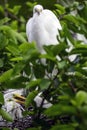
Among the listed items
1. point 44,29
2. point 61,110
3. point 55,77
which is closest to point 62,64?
point 55,77

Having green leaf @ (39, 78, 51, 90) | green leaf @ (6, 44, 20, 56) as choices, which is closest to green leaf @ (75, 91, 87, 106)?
green leaf @ (39, 78, 51, 90)

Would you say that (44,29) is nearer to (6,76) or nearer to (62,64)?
(6,76)

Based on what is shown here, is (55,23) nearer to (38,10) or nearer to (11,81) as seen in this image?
(38,10)

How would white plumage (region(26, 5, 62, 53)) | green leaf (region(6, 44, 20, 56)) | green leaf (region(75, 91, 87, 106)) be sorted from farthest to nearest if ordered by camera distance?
1. white plumage (region(26, 5, 62, 53))
2. green leaf (region(6, 44, 20, 56))
3. green leaf (region(75, 91, 87, 106))

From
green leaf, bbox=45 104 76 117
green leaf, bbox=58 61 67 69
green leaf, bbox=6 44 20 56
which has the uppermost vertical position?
green leaf, bbox=6 44 20 56

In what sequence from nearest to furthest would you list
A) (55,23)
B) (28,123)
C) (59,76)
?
(59,76), (28,123), (55,23)

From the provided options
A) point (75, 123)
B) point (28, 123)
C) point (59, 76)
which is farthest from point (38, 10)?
point (75, 123)

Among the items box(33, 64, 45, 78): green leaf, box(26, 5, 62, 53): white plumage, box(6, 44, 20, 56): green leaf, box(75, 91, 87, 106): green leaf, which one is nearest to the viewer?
box(75, 91, 87, 106): green leaf

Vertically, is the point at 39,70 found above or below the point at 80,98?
above

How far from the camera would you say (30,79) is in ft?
5.62


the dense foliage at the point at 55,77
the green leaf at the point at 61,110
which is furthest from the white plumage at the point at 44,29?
the green leaf at the point at 61,110

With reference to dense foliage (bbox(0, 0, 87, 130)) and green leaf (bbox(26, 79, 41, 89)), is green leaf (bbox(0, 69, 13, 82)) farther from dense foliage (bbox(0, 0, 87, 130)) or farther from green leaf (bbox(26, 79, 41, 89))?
green leaf (bbox(26, 79, 41, 89))

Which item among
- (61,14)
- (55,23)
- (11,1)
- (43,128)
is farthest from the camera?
(11,1)

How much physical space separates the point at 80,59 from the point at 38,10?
25.8 inches
